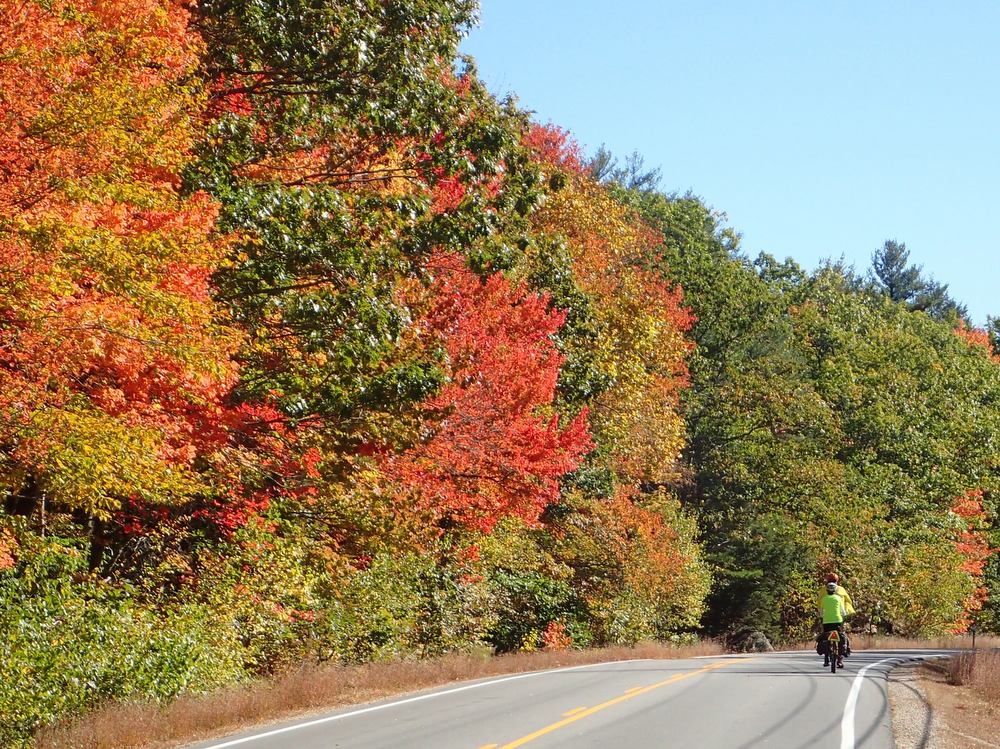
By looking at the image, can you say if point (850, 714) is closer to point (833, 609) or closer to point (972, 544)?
point (833, 609)

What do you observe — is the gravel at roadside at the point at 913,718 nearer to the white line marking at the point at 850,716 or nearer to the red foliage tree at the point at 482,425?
the white line marking at the point at 850,716

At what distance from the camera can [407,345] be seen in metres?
20.8

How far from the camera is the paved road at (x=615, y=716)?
1235 cm

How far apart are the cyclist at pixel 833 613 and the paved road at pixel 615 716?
2.21m

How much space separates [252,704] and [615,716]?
441cm

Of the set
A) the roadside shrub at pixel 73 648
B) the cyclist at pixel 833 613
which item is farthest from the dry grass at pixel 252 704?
the cyclist at pixel 833 613

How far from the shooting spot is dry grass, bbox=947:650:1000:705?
18.9 metres

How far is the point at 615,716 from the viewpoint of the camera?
1452 cm

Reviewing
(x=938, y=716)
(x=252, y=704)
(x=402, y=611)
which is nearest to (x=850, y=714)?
(x=938, y=716)

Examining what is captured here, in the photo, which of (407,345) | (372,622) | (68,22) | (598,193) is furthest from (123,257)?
(598,193)

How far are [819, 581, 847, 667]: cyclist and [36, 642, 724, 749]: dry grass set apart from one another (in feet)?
19.5

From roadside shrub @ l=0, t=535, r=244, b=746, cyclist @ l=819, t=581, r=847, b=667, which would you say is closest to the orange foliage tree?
roadside shrub @ l=0, t=535, r=244, b=746

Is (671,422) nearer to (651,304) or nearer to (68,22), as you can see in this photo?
(651,304)

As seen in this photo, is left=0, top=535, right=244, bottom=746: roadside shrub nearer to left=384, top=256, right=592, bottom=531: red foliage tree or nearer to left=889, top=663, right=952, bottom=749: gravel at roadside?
left=384, top=256, right=592, bottom=531: red foliage tree
